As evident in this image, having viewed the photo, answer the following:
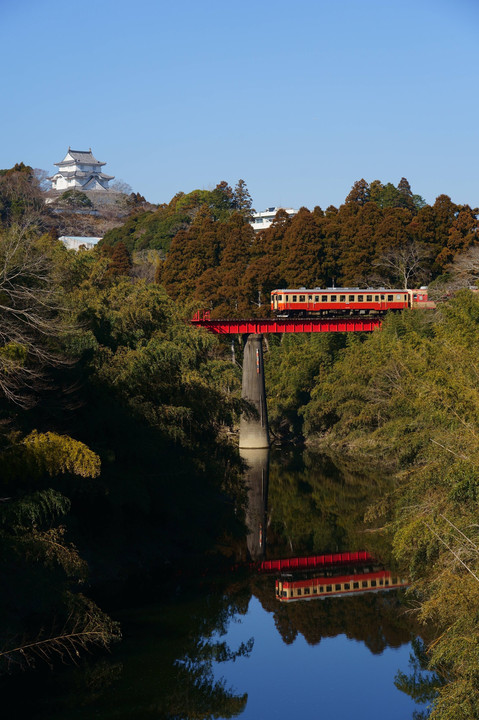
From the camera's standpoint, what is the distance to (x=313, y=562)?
101 ft

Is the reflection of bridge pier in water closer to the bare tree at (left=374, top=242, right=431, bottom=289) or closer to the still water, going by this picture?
the still water

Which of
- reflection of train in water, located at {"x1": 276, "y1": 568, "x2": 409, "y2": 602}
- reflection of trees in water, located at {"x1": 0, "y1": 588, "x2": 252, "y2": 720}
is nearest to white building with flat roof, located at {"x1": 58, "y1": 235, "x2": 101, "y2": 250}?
reflection of train in water, located at {"x1": 276, "y1": 568, "x2": 409, "y2": 602}

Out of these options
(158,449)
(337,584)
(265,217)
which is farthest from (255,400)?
(265,217)

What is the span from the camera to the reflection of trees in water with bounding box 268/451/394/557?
33.5 m

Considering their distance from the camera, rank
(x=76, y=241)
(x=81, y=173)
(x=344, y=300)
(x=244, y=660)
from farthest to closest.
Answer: (x=81, y=173) < (x=76, y=241) < (x=344, y=300) < (x=244, y=660)

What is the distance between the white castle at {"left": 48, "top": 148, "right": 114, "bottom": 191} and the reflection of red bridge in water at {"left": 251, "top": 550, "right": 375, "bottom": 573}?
14568 centimetres

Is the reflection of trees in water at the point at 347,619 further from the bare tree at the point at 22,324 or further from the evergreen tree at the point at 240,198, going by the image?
the evergreen tree at the point at 240,198

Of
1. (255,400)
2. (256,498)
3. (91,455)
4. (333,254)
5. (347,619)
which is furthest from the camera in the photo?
(333,254)

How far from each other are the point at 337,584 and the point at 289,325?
108 feet

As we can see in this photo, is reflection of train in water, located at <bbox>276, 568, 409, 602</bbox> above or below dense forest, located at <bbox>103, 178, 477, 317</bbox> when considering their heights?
below

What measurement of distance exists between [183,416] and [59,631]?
12.8m

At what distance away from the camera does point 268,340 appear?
77.9m

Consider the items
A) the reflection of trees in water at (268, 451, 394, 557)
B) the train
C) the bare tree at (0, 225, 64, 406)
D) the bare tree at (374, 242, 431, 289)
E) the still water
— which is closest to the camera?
the still water

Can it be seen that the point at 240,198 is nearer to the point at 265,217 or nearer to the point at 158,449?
the point at 265,217
